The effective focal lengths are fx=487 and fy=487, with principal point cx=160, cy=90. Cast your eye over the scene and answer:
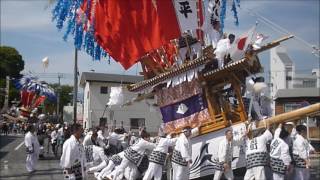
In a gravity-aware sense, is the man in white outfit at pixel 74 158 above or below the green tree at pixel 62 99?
below

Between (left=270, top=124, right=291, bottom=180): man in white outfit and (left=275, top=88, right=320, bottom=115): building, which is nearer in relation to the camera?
(left=270, top=124, right=291, bottom=180): man in white outfit

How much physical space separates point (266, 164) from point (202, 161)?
8.96 ft

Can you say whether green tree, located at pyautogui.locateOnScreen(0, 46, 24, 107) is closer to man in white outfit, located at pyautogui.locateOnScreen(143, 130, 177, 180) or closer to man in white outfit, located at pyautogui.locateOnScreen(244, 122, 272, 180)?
man in white outfit, located at pyautogui.locateOnScreen(143, 130, 177, 180)

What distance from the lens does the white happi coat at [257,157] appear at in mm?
10891

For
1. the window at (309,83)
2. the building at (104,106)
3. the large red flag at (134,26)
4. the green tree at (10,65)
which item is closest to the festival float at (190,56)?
the large red flag at (134,26)

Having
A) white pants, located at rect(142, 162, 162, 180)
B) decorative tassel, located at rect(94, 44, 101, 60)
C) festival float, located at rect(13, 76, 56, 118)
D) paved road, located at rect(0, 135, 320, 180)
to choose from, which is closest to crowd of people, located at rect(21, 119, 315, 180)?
white pants, located at rect(142, 162, 162, 180)

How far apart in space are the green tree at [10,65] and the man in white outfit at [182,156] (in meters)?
51.9

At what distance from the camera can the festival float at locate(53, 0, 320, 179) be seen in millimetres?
13125

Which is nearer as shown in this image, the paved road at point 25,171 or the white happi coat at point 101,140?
the paved road at point 25,171

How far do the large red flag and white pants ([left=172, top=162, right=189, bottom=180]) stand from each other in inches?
121

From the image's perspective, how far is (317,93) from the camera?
29938mm

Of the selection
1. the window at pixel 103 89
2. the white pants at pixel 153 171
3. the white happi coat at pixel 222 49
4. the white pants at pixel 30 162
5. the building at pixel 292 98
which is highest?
the window at pixel 103 89

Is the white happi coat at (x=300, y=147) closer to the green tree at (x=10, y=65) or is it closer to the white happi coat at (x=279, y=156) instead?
the white happi coat at (x=279, y=156)

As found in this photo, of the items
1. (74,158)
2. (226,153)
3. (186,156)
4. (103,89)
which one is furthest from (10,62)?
(74,158)
